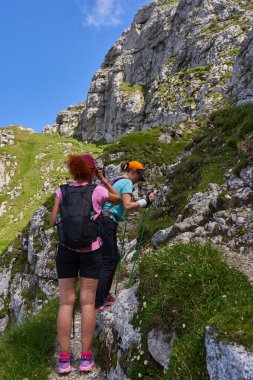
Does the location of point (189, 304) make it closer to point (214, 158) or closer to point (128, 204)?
point (128, 204)

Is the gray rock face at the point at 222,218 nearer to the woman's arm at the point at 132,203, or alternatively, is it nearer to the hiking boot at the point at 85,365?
the woman's arm at the point at 132,203

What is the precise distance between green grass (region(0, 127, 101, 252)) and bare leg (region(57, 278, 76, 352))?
58.2 m

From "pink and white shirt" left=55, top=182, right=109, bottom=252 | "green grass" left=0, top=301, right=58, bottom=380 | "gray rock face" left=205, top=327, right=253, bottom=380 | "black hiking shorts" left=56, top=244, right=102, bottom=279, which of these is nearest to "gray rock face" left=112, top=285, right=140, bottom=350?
"black hiking shorts" left=56, top=244, right=102, bottom=279

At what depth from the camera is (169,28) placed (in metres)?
106

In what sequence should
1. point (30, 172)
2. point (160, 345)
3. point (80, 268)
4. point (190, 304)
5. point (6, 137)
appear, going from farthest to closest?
1. point (6, 137)
2. point (30, 172)
3. point (80, 268)
4. point (160, 345)
5. point (190, 304)

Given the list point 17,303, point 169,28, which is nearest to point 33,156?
point 169,28

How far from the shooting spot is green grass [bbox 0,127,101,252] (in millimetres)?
74938

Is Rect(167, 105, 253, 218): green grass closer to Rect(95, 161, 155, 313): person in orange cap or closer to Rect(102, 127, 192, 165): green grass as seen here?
Rect(95, 161, 155, 313): person in orange cap

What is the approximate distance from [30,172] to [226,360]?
9723cm

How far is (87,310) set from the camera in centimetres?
631

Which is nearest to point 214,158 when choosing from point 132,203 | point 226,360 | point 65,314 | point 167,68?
point 132,203

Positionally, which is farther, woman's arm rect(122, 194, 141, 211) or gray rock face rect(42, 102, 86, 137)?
gray rock face rect(42, 102, 86, 137)

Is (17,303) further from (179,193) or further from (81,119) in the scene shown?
(81,119)

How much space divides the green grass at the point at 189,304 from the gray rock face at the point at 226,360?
98 mm
